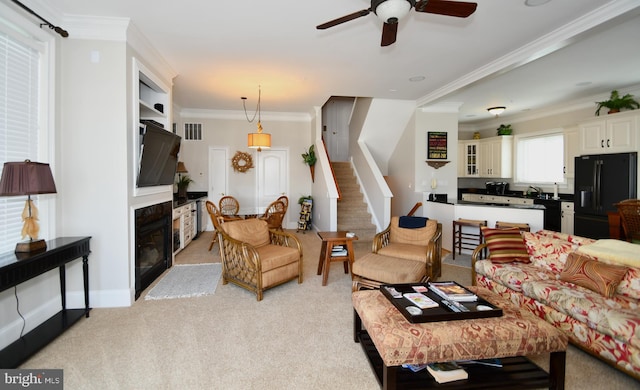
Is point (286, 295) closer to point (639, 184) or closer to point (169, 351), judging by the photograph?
point (169, 351)

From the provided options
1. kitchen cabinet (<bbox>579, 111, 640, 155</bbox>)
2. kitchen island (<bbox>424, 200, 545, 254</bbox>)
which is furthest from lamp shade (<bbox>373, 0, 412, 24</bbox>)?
kitchen cabinet (<bbox>579, 111, 640, 155</bbox>)

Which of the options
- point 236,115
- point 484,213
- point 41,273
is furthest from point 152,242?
point 484,213

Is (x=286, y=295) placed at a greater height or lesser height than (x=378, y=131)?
lesser

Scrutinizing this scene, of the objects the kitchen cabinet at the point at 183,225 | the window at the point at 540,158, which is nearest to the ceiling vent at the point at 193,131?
the kitchen cabinet at the point at 183,225

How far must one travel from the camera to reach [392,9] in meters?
1.99

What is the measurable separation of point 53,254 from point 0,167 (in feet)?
2.54

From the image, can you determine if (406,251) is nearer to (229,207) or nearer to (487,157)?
(229,207)

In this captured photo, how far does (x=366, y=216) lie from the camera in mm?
6324

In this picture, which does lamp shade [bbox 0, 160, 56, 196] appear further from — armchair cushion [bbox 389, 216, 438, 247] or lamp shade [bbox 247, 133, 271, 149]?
armchair cushion [bbox 389, 216, 438, 247]

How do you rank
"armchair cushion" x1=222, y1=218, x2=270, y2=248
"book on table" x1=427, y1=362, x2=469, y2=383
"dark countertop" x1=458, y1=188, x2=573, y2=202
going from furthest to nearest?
"dark countertop" x1=458, y1=188, x2=573, y2=202 → "armchair cushion" x1=222, y1=218, x2=270, y2=248 → "book on table" x1=427, y1=362, x2=469, y2=383

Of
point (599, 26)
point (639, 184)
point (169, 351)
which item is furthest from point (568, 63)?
point (169, 351)

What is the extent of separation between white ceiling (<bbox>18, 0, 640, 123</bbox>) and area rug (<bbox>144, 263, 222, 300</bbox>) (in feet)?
9.47

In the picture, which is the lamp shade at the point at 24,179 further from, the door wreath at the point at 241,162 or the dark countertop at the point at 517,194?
the dark countertop at the point at 517,194

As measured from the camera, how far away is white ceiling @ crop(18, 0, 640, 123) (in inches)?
106
